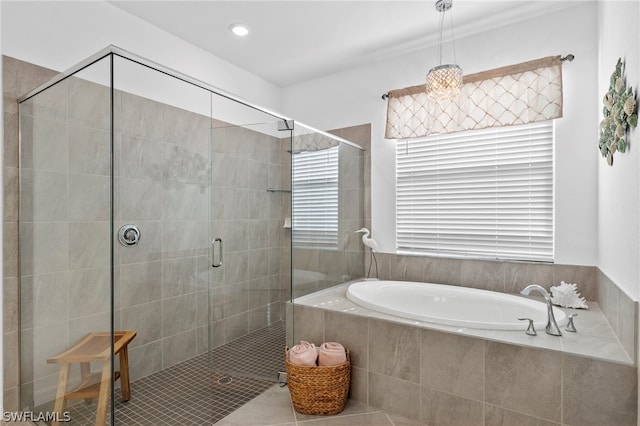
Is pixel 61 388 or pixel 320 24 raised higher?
pixel 320 24

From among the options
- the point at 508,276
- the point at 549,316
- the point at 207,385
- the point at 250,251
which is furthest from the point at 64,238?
the point at 508,276

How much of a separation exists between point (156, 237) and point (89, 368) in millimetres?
716

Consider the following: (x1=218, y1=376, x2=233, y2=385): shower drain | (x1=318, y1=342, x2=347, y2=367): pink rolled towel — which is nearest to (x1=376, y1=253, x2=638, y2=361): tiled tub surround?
(x1=318, y1=342, x2=347, y2=367): pink rolled towel

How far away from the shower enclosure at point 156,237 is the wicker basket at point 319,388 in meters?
0.44

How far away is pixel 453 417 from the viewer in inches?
75.9

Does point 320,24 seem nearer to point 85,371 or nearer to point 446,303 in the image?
point 446,303

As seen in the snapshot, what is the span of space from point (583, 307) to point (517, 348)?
3.06 feet

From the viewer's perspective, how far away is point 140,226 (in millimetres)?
1926

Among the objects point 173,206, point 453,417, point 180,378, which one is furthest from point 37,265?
point 453,417

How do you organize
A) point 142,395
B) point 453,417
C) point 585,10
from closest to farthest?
point 453,417, point 142,395, point 585,10

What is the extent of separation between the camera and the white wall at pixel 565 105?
8.23 feet

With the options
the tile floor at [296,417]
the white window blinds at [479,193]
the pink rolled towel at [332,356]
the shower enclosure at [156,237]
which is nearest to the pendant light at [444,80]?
the white window blinds at [479,193]

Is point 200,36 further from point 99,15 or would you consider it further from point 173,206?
point 173,206

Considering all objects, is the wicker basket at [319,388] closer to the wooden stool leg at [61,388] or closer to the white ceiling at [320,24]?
the wooden stool leg at [61,388]
